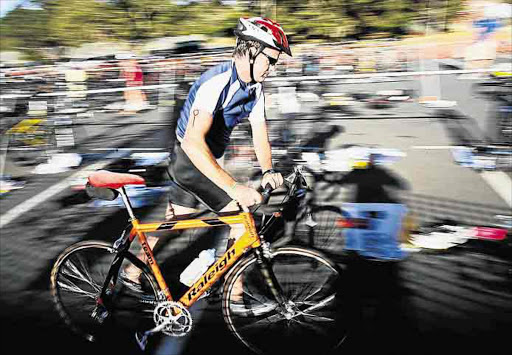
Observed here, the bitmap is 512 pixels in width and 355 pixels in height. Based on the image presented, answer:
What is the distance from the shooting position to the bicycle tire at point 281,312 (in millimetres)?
2430

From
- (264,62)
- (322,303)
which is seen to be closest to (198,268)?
(322,303)

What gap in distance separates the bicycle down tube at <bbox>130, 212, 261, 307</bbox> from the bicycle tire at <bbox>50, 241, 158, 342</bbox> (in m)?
0.20

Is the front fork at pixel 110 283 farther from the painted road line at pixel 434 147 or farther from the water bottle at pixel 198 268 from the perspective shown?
the painted road line at pixel 434 147

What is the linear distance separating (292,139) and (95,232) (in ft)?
11.0

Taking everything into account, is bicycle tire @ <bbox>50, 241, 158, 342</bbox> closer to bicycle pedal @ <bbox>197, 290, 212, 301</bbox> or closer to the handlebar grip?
bicycle pedal @ <bbox>197, 290, 212, 301</bbox>

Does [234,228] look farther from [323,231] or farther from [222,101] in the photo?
[323,231]

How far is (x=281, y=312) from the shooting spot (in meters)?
2.53

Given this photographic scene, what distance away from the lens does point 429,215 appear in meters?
4.26

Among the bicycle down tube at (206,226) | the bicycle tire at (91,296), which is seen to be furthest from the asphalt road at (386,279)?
the bicycle down tube at (206,226)

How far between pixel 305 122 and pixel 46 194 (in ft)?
14.3

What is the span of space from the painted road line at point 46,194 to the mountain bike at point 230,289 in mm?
2449

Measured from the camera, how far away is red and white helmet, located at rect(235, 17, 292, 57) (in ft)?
7.73

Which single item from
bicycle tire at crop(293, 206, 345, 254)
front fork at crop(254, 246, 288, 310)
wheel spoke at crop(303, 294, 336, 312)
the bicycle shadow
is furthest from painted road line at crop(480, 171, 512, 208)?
front fork at crop(254, 246, 288, 310)

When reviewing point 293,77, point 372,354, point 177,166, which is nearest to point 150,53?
point 293,77
